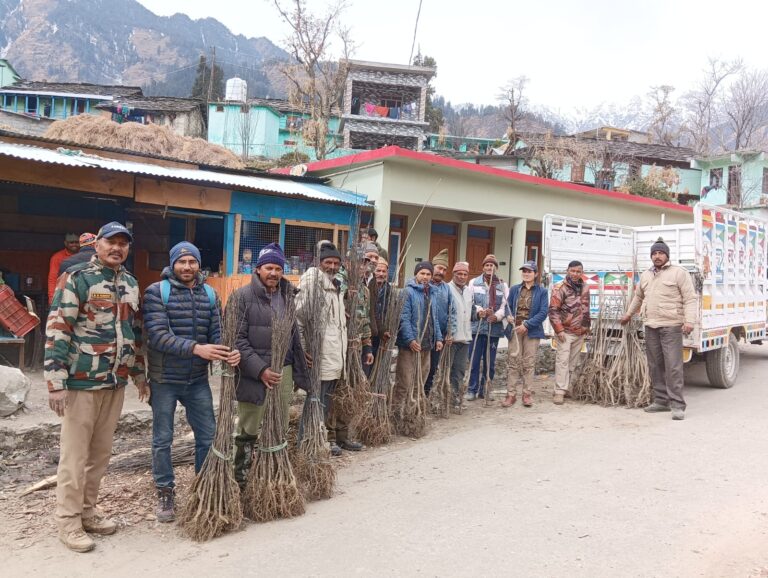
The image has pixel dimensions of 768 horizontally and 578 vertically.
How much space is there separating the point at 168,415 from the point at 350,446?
184 centimetres

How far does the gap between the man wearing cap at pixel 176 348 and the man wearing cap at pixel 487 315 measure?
3761mm

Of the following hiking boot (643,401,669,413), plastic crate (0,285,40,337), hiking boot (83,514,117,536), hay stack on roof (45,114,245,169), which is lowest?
hiking boot (83,514,117,536)

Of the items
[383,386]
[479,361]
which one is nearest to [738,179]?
[479,361]

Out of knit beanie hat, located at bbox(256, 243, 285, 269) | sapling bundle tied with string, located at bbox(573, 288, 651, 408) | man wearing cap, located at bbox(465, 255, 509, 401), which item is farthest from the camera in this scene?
man wearing cap, located at bbox(465, 255, 509, 401)

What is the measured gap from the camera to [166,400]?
3.34 m

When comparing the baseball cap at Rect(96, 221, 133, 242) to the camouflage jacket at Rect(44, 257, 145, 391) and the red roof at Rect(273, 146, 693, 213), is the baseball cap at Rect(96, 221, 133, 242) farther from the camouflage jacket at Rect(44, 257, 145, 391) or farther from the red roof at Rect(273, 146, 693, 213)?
the red roof at Rect(273, 146, 693, 213)

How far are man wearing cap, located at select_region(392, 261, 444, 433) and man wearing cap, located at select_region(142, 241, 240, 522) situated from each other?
7.24ft

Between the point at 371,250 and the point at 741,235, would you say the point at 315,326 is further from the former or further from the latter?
the point at 741,235

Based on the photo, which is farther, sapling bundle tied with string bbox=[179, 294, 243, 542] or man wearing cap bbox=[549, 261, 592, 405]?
man wearing cap bbox=[549, 261, 592, 405]

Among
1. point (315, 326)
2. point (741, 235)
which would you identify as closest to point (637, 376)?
point (741, 235)

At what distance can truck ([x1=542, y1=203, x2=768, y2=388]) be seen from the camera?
670cm

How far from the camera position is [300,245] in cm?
962

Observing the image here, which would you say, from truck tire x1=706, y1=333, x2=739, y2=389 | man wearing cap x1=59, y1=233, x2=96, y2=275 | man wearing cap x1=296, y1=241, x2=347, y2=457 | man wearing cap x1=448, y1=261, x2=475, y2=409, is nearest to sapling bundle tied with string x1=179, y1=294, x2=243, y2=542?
man wearing cap x1=296, y1=241, x2=347, y2=457

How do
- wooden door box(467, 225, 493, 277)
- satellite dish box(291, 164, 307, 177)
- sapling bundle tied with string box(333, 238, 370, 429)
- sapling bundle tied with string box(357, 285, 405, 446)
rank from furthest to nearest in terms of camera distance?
wooden door box(467, 225, 493, 277)
satellite dish box(291, 164, 307, 177)
sapling bundle tied with string box(357, 285, 405, 446)
sapling bundle tied with string box(333, 238, 370, 429)
